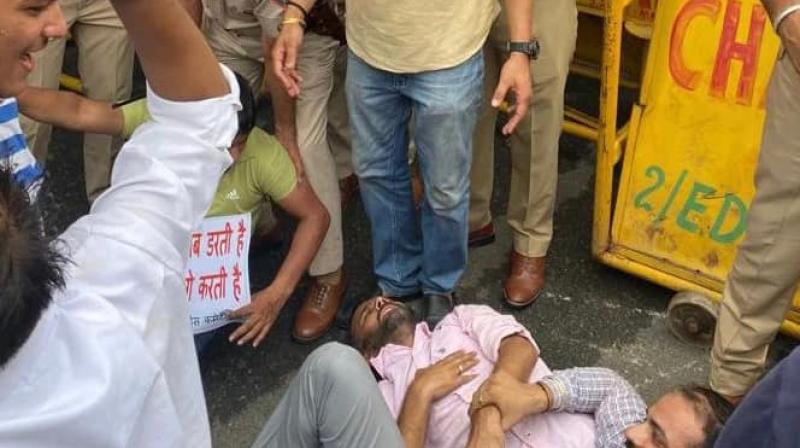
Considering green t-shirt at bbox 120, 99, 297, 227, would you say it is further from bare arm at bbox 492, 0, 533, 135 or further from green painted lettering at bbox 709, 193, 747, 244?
green painted lettering at bbox 709, 193, 747, 244

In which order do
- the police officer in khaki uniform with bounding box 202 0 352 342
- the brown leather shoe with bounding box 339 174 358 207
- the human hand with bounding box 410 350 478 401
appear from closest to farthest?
the human hand with bounding box 410 350 478 401 < the police officer in khaki uniform with bounding box 202 0 352 342 < the brown leather shoe with bounding box 339 174 358 207

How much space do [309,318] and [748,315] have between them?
48.6 inches

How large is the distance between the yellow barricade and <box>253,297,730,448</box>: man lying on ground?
589 millimetres

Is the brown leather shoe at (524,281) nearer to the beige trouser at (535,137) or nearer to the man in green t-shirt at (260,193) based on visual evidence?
the beige trouser at (535,137)

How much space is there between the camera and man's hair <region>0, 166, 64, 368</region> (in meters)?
1.04

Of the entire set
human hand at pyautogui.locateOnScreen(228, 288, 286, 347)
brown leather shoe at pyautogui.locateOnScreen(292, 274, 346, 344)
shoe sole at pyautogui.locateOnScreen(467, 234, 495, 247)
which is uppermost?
human hand at pyautogui.locateOnScreen(228, 288, 286, 347)

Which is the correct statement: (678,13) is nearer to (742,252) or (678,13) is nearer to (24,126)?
(742,252)

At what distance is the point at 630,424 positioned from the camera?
230 cm

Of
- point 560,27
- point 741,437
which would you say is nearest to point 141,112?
point 560,27

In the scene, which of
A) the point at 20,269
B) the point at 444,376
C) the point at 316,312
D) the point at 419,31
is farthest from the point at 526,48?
the point at 20,269

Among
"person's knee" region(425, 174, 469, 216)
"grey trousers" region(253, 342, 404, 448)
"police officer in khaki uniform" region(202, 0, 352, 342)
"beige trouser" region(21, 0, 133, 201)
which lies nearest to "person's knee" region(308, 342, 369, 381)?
"grey trousers" region(253, 342, 404, 448)

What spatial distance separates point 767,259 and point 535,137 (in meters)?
0.76

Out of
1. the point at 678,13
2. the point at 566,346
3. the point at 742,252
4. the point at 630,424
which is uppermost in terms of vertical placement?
the point at 678,13

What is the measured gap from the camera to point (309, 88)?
293 centimetres
